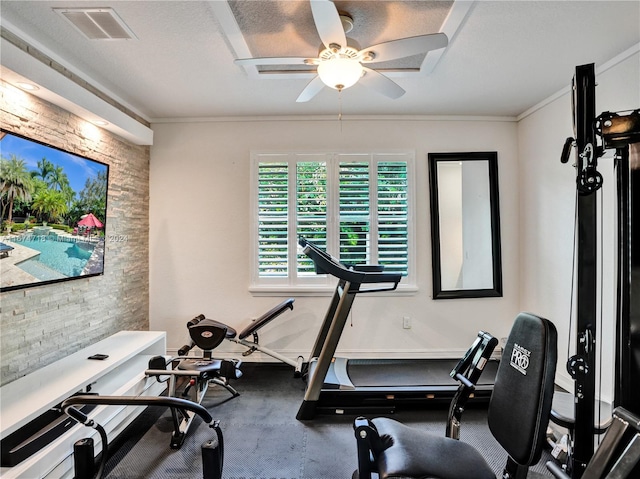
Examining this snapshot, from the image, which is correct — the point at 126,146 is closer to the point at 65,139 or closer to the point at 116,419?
the point at 65,139

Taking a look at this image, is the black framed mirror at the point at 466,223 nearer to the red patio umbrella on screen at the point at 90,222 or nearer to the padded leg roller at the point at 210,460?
the padded leg roller at the point at 210,460

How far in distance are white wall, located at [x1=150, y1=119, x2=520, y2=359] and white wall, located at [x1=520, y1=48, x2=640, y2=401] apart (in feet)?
0.55

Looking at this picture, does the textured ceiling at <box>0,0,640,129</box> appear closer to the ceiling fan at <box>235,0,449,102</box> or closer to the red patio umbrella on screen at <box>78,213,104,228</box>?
the ceiling fan at <box>235,0,449,102</box>

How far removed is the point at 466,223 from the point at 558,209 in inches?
32.9

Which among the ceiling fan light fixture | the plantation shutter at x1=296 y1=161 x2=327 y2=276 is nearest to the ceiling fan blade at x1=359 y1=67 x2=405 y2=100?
the ceiling fan light fixture

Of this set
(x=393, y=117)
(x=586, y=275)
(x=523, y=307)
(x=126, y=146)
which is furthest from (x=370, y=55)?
(x=523, y=307)

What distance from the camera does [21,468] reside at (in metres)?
1.48

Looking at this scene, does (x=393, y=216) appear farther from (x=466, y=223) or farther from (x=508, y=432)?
(x=508, y=432)

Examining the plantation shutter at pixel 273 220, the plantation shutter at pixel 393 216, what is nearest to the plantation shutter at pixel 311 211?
the plantation shutter at pixel 273 220

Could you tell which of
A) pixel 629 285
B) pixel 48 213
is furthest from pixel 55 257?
pixel 629 285

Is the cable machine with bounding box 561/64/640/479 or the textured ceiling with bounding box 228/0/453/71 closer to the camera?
the cable machine with bounding box 561/64/640/479

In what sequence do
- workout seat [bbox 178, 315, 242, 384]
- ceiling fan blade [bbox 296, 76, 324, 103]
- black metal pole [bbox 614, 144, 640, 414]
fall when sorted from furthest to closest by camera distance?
workout seat [bbox 178, 315, 242, 384] < ceiling fan blade [bbox 296, 76, 324, 103] < black metal pole [bbox 614, 144, 640, 414]

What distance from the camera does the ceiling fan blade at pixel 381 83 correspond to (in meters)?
2.02

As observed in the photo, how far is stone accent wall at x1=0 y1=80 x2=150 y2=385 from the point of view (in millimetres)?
2023
